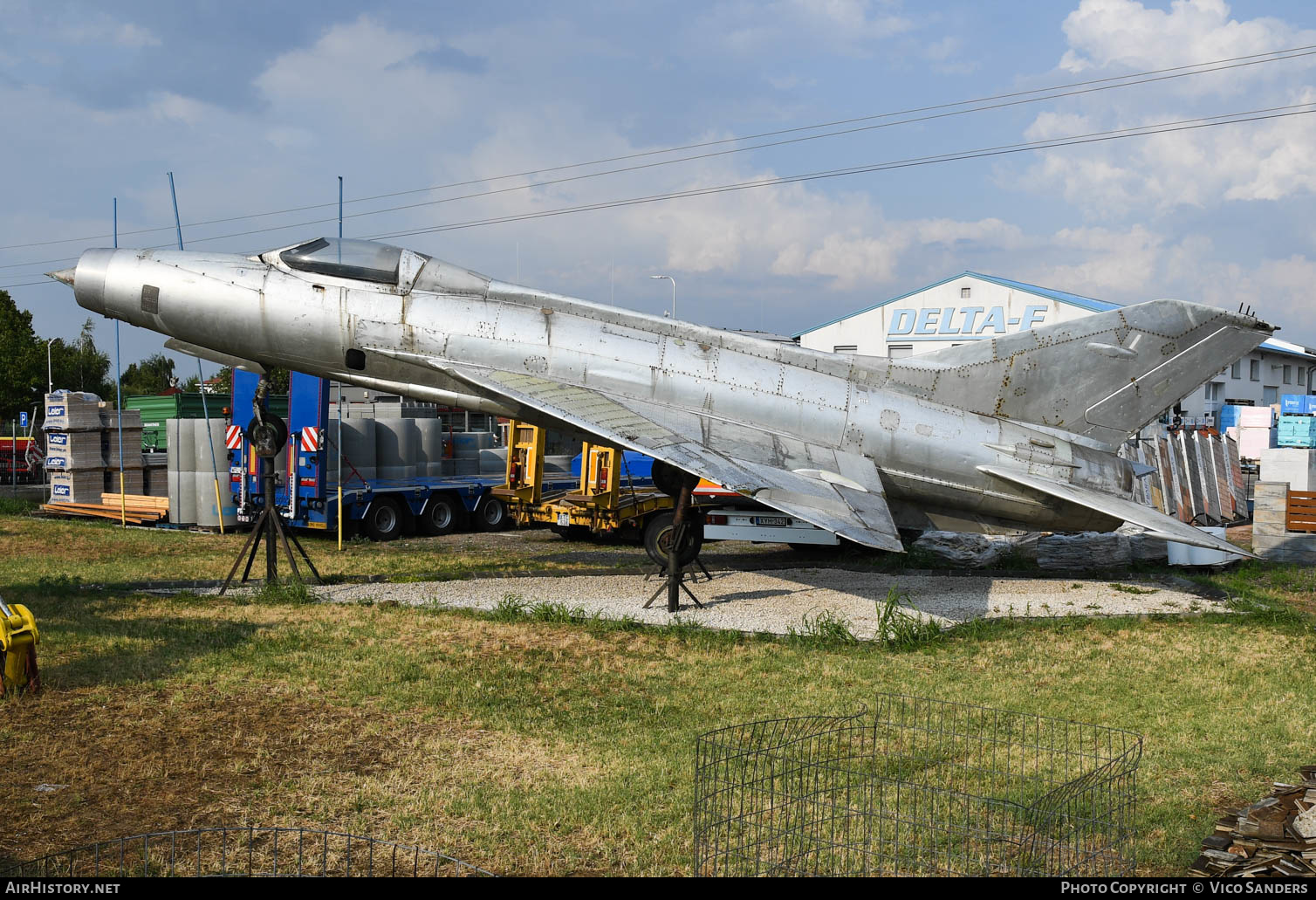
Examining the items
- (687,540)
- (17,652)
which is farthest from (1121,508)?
(17,652)

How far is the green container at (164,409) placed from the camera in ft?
73.2

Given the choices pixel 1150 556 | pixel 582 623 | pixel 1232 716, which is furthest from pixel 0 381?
pixel 1232 716

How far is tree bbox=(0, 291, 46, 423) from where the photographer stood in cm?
4712

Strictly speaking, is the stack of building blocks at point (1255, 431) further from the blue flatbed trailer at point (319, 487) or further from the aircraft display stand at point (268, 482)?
the aircraft display stand at point (268, 482)

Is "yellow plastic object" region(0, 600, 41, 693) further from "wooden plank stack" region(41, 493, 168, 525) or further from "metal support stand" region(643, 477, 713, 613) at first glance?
"wooden plank stack" region(41, 493, 168, 525)

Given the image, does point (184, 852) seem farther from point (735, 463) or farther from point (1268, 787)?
point (735, 463)

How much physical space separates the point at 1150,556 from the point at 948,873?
44.8 feet

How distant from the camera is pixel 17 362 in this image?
4741 centimetres

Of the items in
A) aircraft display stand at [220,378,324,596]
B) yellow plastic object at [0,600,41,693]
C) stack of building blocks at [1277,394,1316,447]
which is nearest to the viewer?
yellow plastic object at [0,600,41,693]

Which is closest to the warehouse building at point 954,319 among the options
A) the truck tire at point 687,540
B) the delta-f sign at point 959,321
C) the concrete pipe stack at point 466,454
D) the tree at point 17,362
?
the delta-f sign at point 959,321

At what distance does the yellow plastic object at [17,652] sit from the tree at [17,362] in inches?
1875

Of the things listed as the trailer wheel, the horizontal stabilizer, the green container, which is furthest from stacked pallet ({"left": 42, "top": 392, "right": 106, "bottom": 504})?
the horizontal stabilizer

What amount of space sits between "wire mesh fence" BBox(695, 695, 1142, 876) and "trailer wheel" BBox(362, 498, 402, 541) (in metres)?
13.7
